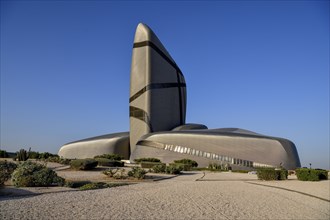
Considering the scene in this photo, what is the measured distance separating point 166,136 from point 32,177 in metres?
44.8

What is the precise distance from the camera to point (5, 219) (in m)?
7.39

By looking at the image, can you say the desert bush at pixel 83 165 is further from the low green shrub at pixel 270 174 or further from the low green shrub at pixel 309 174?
the low green shrub at pixel 309 174

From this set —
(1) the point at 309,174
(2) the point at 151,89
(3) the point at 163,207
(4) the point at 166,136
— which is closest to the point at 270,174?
(1) the point at 309,174

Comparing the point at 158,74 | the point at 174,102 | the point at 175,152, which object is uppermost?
the point at 158,74

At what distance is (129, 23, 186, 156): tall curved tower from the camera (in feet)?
229

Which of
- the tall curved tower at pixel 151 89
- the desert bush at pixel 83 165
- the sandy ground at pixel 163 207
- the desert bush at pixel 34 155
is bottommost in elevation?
the desert bush at pixel 34 155

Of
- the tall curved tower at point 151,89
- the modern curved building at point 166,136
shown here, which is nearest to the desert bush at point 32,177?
the modern curved building at point 166,136

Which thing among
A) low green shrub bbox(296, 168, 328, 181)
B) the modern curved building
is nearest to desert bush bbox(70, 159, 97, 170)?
low green shrub bbox(296, 168, 328, 181)

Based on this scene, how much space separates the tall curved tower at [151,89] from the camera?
229 ft

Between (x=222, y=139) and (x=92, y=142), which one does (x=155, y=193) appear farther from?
(x=92, y=142)

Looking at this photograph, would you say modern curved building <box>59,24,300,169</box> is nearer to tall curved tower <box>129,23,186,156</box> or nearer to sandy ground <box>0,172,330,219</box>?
tall curved tower <box>129,23,186,156</box>

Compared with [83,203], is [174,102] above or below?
above

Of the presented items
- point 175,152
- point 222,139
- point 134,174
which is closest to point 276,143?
point 222,139

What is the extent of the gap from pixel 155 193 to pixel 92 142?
62.2 metres
